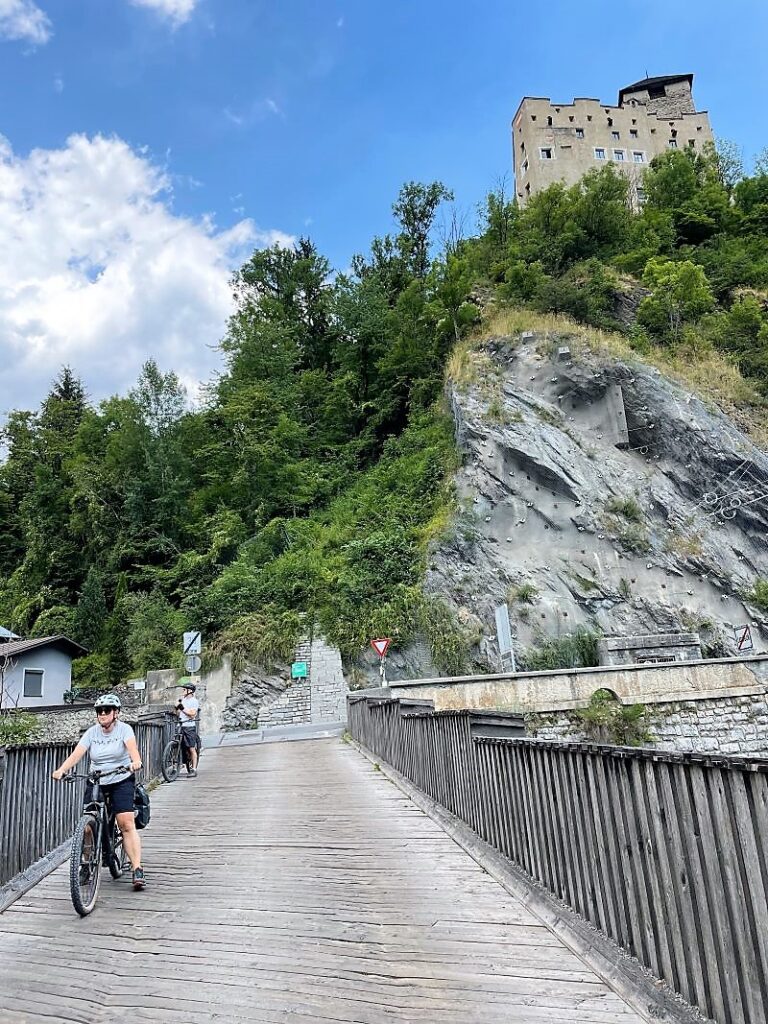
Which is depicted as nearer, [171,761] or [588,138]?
[171,761]

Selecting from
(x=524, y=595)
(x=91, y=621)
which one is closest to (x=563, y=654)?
(x=524, y=595)

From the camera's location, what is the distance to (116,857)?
18.3 ft

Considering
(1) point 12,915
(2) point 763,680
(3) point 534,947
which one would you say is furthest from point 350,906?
(2) point 763,680

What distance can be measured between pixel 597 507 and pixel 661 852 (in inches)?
906

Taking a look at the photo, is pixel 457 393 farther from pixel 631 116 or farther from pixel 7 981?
pixel 631 116

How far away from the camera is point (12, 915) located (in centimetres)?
502

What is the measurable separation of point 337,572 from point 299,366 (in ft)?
70.6

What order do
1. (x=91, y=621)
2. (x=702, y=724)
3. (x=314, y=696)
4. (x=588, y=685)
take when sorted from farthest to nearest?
1. (x=91, y=621)
2. (x=314, y=696)
3. (x=702, y=724)
4. (x=588, y=685)

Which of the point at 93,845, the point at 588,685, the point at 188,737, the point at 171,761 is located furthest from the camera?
the point at 588,685

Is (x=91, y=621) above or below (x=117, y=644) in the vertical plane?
above

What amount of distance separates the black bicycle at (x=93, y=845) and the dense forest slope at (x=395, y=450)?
54.7ft

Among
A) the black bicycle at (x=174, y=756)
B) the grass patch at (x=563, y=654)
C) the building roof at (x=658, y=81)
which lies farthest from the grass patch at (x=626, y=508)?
the building roof at (x=658, y=81)

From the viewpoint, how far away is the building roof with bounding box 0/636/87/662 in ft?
87.3

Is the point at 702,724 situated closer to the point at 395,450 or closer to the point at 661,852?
the point at 661,852
